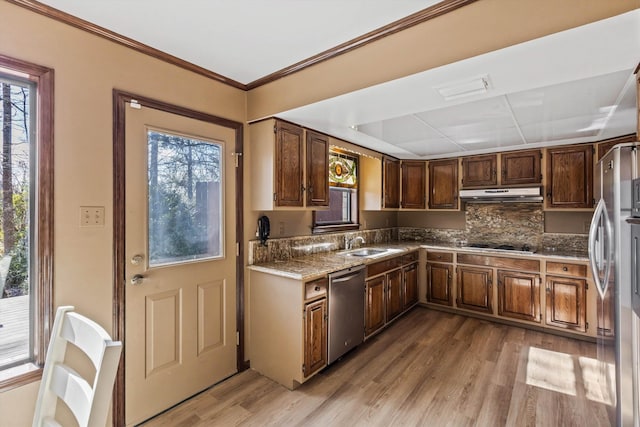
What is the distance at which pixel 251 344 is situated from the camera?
8.80 ft

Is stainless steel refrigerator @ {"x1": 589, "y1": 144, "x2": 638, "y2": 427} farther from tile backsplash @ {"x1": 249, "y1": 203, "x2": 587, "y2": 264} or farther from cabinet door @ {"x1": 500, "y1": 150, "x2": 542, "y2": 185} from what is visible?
tile backsplash @ {"x1": 249, "y1": 203, "x2": 587, "y2": 264}

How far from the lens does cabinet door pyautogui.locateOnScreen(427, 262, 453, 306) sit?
413 centimetres

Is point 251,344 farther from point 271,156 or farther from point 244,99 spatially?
point 244,99

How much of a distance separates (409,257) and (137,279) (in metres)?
3.20

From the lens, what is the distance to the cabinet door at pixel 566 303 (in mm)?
3250

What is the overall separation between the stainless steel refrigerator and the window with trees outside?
7.92ft

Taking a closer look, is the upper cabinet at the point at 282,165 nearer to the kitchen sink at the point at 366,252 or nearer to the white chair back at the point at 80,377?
the kitchen sink at the point at 366,252

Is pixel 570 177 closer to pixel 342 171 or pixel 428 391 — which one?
pixel 342 171

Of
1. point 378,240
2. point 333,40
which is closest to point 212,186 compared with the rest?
point 333,40

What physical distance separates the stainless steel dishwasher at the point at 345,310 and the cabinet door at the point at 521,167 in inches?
99.3

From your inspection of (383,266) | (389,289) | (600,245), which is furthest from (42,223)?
(600,245)

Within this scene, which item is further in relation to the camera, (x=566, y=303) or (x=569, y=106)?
(x=566, y=303)

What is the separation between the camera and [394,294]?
3.68m

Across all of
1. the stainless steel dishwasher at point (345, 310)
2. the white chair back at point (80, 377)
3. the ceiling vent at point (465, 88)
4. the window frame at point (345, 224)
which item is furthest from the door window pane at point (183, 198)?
the ceiling vent at point (465, 88)
